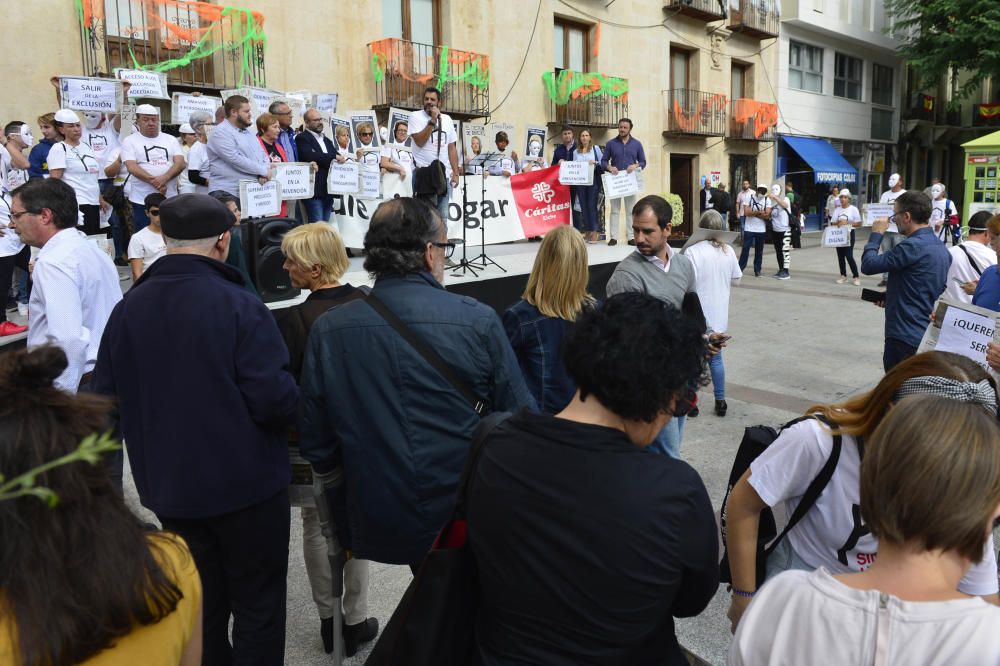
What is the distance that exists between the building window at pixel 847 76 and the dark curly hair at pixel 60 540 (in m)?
32.0

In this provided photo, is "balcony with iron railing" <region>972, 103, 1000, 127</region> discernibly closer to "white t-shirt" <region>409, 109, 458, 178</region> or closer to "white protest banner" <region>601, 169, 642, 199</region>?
"white protest banner" <region>601, 169, 642, 199</region>

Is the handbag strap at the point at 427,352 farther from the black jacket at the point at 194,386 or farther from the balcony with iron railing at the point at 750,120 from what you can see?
the balcony with iron railing at the point at 750,120

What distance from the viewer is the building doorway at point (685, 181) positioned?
23.6 meters

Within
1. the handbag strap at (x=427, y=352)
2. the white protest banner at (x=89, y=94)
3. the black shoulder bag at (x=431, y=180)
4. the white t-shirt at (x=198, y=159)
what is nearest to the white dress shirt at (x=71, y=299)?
the handbag strap at (x=427, y=352)

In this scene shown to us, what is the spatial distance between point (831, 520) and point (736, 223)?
24.7 m

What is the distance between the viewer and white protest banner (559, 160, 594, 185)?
36.9ft

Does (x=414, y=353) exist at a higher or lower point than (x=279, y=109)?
lower

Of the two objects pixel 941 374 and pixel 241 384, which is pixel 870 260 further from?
pixel 241 384

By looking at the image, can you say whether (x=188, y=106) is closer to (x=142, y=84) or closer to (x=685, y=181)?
(x=142, y=84)

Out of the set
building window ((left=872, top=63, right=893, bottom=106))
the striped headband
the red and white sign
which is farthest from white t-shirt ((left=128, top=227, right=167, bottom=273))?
building window ((left=872, top=63, right=893, bottom=106))

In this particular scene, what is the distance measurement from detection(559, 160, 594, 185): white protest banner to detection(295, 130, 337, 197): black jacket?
11.1 feet

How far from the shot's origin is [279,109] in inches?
344

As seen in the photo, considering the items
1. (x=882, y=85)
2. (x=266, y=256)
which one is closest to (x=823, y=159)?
(x=882, y=85)

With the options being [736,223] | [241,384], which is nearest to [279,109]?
[241,384]
